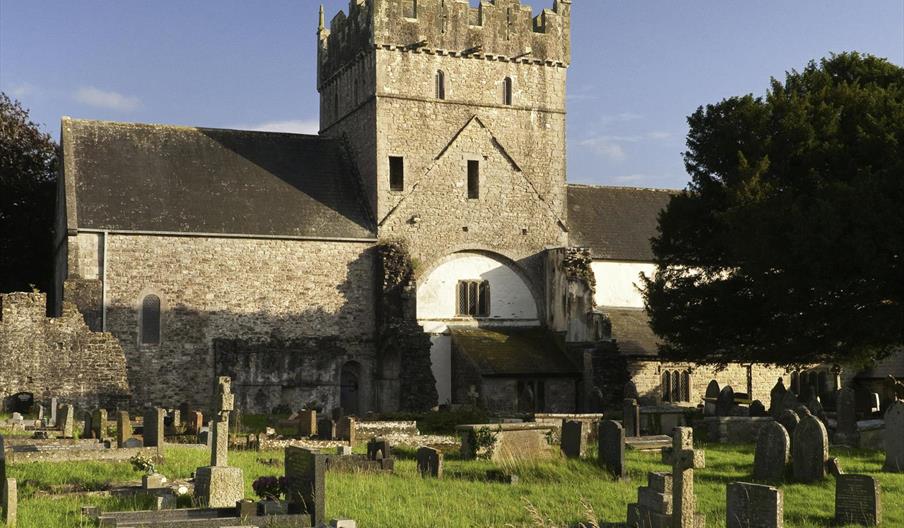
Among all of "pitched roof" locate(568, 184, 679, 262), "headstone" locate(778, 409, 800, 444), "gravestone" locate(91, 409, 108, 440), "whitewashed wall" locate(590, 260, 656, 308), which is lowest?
"gravestone" locate(91, 409, 108, 440)

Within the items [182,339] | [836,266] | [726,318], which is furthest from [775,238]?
[182,339]

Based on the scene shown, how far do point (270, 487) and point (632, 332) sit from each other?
29.3 m

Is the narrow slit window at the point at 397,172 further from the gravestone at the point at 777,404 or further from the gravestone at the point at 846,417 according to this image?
the gravestone at the point at 846,417

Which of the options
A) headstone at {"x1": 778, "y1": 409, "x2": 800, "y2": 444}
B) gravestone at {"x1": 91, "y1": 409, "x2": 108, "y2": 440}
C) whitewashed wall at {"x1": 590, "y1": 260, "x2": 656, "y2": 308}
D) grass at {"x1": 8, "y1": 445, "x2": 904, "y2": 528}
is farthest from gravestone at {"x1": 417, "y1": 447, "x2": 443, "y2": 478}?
whitewashed wall at {"x1": 590, "y1": 260, "x2": 656, "y2": 308}

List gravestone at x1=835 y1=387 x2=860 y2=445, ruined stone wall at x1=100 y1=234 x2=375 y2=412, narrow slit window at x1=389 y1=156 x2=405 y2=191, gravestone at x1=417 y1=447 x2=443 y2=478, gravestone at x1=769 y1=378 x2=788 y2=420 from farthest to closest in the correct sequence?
narrow slit window at x1=389 y1=156 x2=405 y2=191 < ruined stone wall at x1=100 y1=234 x2=375 y2=412 < gravestone at x1=769 y1=378 x2=788 y2=420 < gravestone at x1=835 y1=387 x2=860 y2=445 < gravestone at x1=417 y1=447 x2=443 y2=478

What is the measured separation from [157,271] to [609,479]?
75.8 feet

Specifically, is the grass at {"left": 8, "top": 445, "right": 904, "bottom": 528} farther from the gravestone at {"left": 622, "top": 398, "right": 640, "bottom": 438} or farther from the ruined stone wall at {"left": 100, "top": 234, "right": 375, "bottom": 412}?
the ruined stone wall at {"left": 100, "top": 234, "right": 375, "bottom": 412}

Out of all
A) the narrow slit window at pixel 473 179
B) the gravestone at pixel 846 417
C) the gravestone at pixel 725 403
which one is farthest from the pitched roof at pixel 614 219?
the gravestone at pixel 846 417

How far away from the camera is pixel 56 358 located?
37938 millimetres

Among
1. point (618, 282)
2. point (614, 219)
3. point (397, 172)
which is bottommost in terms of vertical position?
point (618, 282)

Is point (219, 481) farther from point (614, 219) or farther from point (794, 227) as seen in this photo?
point (614, 219)

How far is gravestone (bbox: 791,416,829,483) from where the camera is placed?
21.6 m

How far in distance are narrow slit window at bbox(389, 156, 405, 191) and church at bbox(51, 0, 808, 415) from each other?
5 cm

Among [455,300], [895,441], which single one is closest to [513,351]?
[455,300]
